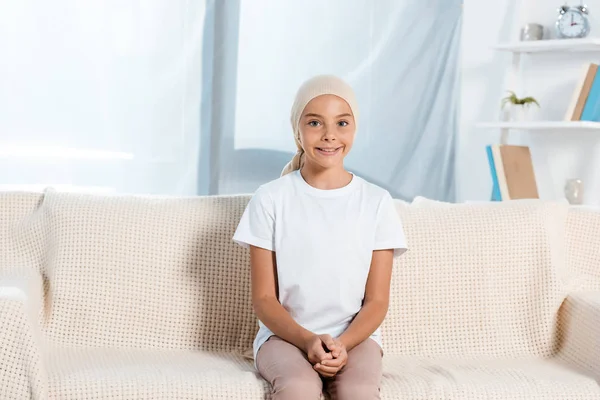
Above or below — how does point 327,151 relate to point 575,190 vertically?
above

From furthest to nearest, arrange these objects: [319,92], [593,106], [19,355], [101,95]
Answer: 1. [593,106]
2. [101,95]
3. [319,92]
4. [19,355]

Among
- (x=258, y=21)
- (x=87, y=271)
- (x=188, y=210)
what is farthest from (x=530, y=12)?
(x=87, y=271)

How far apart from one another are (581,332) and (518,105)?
1.67m

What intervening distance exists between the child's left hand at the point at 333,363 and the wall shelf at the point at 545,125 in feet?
6.30

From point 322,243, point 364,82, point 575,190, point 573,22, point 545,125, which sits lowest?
point 575,190

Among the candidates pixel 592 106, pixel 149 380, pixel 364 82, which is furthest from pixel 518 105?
pixel 149 380

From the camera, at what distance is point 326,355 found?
1.63m

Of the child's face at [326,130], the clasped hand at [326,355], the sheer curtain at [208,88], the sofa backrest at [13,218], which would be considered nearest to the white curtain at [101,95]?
the sheer curtain at [208,88]

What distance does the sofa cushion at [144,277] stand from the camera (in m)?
1.97

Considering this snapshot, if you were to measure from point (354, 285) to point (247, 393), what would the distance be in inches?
13.0

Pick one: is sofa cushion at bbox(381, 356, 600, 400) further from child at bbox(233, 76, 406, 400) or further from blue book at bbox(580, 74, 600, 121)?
blue book at bbox(580, 74, 600, 121)

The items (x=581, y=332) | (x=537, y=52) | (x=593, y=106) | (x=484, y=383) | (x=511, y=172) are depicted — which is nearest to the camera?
(x=484, y=383)

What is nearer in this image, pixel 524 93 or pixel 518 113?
pixel 518 113

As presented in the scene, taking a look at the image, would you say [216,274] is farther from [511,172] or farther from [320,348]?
[511,172]
